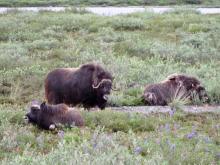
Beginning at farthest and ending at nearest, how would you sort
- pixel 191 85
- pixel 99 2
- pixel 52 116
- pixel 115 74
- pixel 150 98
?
pixel 99 2 → pixel 115 74 → pixel 191 85 → pixel 150 98 → pixel 52 116

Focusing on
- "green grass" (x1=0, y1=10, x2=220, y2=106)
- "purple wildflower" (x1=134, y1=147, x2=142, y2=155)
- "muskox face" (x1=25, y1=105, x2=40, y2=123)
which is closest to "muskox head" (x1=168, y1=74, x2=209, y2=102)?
"green grass" (x1=0, y1=10, x2=220, y2=106)

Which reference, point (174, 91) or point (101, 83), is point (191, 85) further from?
point (101, 83)

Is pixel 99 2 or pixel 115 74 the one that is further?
pixel 99 2

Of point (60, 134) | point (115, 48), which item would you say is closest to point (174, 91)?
point (60, 134)

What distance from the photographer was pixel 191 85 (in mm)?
12227

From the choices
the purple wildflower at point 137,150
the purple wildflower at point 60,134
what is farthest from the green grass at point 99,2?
the purple wildflower at point 137,150

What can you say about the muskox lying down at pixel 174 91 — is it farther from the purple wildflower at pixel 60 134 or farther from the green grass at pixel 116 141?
the purple wildflower at pixel 60 134

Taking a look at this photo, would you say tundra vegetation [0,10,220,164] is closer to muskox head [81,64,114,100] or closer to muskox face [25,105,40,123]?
muskox face [25,105,40,123]

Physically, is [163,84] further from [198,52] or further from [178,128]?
[198,52]

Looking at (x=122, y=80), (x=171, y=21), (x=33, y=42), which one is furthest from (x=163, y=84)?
(x=171, y=21)

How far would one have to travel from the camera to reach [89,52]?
676 inches

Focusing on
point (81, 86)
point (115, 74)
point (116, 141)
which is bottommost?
point (115, 74)

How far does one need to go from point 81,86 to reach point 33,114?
6.32ft

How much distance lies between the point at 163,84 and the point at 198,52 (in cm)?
570
